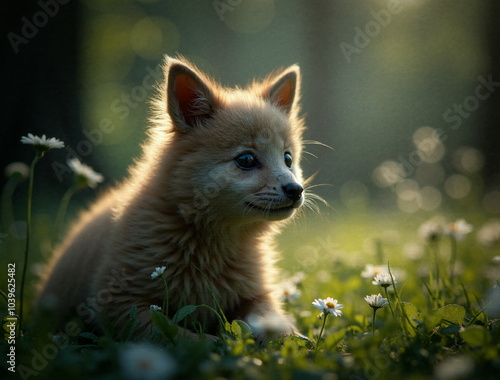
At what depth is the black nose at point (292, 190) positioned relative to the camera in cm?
219

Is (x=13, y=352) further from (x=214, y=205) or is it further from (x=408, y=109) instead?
(x=408, y=109)

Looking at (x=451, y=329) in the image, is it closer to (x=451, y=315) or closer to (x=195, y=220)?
(x=451, y=315)

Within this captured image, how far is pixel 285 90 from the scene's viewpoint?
2916mm

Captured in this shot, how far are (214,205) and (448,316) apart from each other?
123cm

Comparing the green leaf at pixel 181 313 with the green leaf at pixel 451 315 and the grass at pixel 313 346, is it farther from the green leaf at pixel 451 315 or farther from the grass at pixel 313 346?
the green leaf at pixel 451 315

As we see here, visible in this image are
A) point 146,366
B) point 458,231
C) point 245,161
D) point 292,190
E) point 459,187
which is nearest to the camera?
point 146,366

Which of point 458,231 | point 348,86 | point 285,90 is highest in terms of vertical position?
point 348,86

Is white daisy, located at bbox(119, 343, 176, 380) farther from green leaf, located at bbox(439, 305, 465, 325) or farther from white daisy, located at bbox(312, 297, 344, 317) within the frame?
green leaf, located at bbox(439, 305, 465, 325)

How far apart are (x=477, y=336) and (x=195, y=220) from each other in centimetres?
137

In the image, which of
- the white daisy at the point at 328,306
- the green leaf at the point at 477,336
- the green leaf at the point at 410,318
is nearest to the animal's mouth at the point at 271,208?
the white daisy at the point at 328,306

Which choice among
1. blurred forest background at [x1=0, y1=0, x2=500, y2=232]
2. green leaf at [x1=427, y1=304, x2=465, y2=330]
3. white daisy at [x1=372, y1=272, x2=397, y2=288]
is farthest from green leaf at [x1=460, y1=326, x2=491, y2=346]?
blurred forest background at [x1=0, y1=0, x2=500, y2=232]

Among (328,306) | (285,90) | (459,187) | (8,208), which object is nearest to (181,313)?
(328,306)

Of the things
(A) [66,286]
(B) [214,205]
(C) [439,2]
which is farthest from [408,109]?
(A) [66,286]

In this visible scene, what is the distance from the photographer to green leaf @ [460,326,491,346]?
1528 millimetres
